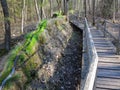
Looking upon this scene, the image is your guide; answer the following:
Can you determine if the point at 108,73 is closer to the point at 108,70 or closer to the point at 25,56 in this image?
the point at 108,70

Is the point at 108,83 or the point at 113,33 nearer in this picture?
the point at 108,83

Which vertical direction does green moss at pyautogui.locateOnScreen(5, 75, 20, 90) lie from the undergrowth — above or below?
below

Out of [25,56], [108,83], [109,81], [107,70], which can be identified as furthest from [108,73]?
[25,56]

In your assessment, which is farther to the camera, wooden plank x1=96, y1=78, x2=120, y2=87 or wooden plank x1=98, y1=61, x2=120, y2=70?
wooden plank x1=98, y1=61, x2=120, y2=70

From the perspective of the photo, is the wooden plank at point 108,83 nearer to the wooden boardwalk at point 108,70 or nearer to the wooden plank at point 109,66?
the wooden boardwalk at point 108,70

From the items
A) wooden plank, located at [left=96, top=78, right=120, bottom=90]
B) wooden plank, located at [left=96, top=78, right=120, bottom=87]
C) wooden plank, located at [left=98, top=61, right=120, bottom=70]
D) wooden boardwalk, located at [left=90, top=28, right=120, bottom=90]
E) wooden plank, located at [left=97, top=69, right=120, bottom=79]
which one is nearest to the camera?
Result: wooden plank, located at [left=96, top=78, right=120, bottom=90]

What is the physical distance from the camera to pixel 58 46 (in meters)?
10.9

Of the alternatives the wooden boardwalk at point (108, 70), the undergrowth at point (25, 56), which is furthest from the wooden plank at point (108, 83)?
the undergrowth at point (25, 56)

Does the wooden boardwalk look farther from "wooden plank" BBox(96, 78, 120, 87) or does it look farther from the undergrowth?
the undergrowth

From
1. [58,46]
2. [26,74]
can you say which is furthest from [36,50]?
[58,46]

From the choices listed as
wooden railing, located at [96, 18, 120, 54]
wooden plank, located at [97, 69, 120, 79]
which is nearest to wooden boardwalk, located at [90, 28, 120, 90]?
wooden plank, located at [97, 69, 120, 79]

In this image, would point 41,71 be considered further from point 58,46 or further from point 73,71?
point 58,46

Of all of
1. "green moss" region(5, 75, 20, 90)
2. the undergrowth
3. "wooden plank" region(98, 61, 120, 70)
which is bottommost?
"green moss" region(5, 75, 20, 90)

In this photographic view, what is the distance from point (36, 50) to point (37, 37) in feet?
3.00
